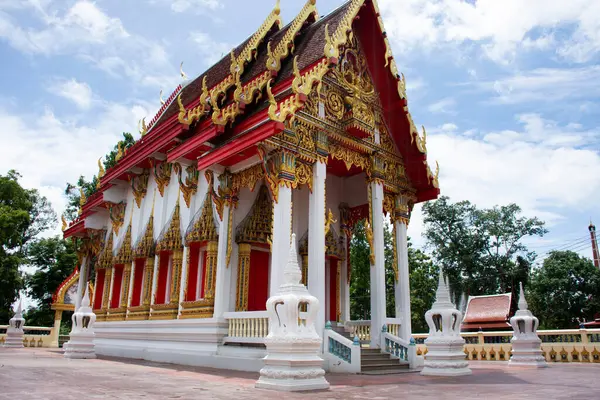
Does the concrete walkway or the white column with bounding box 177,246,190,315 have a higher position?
the white column with bounding box 177,246,190,315

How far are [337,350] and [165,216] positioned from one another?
5.48 meters

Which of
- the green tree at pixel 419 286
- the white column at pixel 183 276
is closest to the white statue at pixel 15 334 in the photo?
the white column at pixel 183 276

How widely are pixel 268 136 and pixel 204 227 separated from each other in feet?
9.23

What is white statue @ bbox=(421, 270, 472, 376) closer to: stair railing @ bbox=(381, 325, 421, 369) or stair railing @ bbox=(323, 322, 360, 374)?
stair railing @ bbox=(381, 325, 421, 369)

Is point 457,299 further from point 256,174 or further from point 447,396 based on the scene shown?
point 447,396

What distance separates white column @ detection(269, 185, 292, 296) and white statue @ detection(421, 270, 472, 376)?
2.53 m

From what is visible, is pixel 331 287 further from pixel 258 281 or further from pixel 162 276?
pixel 162 276

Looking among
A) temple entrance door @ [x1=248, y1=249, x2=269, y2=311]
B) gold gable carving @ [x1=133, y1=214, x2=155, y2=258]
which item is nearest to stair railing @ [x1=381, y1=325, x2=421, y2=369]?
temple entrance door @ [x1=248, y1=249, x2=269, y2=311]

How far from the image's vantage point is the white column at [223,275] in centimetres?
867

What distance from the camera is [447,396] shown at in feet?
16.1

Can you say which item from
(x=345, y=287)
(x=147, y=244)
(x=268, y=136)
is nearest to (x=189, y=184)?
(x=147, y=244)

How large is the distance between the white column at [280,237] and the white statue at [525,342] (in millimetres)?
5316

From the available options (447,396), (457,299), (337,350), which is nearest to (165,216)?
(337,350)

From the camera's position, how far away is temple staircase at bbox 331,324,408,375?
7.98m
